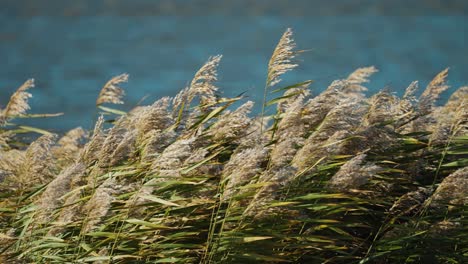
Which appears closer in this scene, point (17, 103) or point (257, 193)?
point (257, 193)

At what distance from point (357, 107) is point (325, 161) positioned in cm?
64

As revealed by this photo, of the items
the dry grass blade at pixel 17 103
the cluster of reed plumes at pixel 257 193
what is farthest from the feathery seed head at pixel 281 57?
the dry grass blade at pixel 17 103

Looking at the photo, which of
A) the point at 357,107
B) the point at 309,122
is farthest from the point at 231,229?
the point at 357,107

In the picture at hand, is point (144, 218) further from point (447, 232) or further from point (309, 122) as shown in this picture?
point (447, 232)

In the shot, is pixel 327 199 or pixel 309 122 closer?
pixel 327 199

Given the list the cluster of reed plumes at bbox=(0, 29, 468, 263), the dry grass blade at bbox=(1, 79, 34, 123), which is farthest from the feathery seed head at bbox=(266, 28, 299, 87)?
the dry grass blade at bbox=(1, 79, 34, 123)

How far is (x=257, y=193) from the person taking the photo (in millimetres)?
3619

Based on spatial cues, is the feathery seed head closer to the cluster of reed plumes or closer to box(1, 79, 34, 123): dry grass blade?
the cluster of reed plumes

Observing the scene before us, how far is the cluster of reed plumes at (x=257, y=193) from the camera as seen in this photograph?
12.7ft

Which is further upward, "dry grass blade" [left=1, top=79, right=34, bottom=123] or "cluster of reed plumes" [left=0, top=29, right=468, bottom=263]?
"dry grass blade" [left=1, top=79, right=34, bottom=123]

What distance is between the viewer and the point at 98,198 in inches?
146

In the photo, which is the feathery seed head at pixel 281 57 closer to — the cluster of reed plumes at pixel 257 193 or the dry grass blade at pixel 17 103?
the cluster of reed plumes at pixel 257 193

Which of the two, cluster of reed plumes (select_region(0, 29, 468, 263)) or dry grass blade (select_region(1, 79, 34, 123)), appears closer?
cluster of reed plumes (select_region(0, 29, 468, 263))

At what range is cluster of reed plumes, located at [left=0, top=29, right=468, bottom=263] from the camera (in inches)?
152
